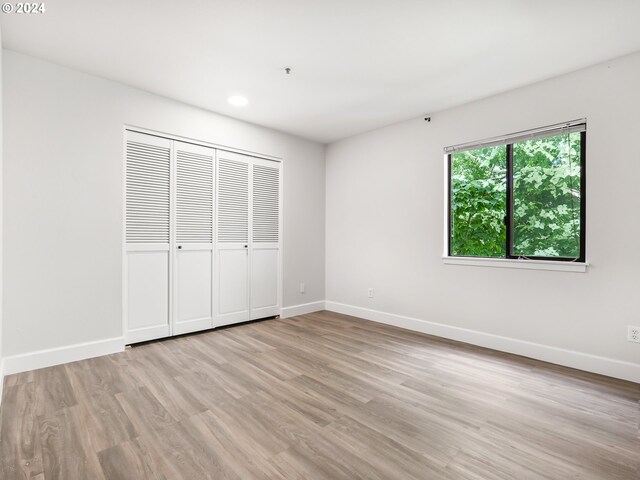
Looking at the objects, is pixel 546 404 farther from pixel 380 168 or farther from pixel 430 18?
pixel 380 168

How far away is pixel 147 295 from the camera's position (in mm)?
3352

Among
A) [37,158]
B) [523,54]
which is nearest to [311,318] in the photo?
[37,158]

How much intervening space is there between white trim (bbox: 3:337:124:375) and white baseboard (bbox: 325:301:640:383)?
2947 millimetres

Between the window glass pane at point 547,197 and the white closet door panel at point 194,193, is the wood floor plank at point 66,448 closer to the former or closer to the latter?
the white closet door panel at point 194,193

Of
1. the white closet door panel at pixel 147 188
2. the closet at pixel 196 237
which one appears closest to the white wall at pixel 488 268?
the closet at pixel 196 237

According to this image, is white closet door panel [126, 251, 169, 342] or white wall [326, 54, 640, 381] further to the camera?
white closet door panel [126, 251, 169, 342]

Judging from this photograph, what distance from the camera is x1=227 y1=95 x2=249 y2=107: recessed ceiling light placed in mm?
3423

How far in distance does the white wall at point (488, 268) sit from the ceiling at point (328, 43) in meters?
0.30

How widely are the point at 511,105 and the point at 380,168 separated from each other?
1602mm

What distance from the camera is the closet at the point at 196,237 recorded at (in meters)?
3.30

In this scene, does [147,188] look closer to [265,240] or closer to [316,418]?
Result: [265,240]

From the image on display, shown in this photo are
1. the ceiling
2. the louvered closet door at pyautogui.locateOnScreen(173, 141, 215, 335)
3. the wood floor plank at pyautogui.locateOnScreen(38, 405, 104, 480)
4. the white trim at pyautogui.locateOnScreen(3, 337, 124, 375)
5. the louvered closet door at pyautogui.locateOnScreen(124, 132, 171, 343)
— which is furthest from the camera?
the louvered closet door at pyautogui.locateOnScreen(173, 141, 215, 335)

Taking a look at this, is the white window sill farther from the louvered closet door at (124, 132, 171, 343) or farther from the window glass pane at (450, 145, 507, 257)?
the louvered closet door at (124, 132, 171, 343)

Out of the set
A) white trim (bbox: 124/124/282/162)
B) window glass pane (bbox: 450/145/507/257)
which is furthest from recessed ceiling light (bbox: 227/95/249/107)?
window glass pane (bbox: 450/145/507/257)
